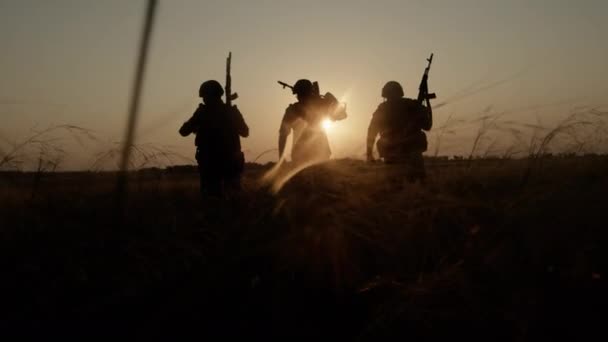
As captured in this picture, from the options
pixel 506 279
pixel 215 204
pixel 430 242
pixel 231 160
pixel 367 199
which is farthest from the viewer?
pixel 231 160

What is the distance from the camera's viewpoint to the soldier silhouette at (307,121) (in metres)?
7.84

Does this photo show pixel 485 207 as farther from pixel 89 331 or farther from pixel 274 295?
pixel 89 331

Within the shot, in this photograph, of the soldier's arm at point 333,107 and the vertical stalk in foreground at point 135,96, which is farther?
the soldier's arm at point 333,107

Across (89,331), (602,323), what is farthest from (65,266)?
(602,323)

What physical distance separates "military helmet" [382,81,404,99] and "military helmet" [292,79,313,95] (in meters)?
1.01

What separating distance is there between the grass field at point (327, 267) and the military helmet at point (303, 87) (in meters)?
4.56

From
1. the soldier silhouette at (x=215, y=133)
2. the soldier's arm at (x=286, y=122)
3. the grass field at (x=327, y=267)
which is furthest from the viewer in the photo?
the soldier's arm at (x=286, y=122)

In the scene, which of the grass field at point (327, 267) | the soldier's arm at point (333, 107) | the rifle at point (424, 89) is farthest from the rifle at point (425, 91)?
the grass field at point (327, 267)

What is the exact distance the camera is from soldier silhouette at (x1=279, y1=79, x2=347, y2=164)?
7840mm

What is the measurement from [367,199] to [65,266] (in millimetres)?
1540

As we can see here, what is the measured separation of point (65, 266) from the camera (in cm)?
279

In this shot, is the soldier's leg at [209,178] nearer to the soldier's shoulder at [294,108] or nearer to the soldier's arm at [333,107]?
the soldier's shoulder at [294,108]

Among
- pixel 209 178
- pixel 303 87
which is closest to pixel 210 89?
pixel 209 178

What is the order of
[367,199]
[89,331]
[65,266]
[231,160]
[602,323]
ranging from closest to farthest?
[602,323]
[89,331]
[65,266]
[367,199]
[231,160]
